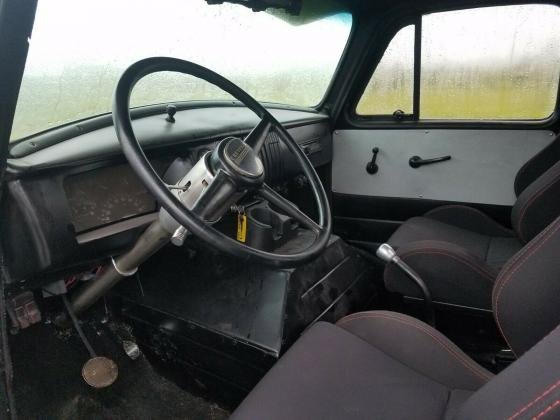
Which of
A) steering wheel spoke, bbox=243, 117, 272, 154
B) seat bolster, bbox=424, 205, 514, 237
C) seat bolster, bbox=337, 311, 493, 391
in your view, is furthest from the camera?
seat bolster, bbox=424, 205, 514, 237

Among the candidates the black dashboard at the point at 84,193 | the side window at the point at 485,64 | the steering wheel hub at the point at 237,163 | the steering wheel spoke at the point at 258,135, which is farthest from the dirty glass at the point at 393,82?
the steering wheel hub at the point at 237,163

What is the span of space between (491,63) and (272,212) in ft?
4.68

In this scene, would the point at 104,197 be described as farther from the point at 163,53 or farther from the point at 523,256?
the point at 523,256

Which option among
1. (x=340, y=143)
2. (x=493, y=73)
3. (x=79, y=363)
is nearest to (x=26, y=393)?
(x=79, y=363)

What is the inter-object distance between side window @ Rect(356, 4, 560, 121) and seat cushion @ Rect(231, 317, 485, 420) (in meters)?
1.48

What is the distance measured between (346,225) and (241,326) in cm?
142

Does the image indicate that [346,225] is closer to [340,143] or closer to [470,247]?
[340,143]

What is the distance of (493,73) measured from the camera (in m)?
2.21

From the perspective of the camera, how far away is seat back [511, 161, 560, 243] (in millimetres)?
1484

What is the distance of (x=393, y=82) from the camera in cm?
239

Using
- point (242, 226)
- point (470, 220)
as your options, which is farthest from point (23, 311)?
point (470, 220)

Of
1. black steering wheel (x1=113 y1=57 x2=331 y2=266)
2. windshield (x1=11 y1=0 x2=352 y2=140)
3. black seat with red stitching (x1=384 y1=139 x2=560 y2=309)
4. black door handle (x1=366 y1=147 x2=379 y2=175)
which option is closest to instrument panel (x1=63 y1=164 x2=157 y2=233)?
windshield (x1=11 y1=0 x2=352 y2=140)

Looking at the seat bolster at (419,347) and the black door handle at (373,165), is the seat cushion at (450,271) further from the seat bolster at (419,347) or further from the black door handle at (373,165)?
the black door handle at (373,165)

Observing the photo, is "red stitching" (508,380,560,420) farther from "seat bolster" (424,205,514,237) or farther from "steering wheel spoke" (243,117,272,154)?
"seat bolster" (424,205,514,237)
